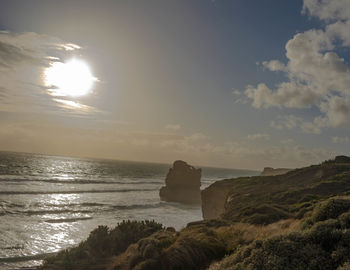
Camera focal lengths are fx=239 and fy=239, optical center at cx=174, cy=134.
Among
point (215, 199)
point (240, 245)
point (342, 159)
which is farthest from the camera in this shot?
point (342, 159)

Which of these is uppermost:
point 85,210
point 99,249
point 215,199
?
point 99,249

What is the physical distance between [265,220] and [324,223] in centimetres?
612

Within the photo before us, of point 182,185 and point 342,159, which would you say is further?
point 182,185

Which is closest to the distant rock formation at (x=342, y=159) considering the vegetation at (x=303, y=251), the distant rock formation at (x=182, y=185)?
the distant rock formation at (x=182, y=185)

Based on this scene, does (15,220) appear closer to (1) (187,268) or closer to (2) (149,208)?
(2) (149,208)

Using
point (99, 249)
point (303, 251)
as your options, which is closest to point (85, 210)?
point (99, 249)

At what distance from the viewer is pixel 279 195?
21.6m

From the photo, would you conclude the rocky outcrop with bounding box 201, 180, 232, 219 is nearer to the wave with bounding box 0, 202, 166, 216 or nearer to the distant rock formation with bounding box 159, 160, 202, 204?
the wave with bounding box 0, 202, 166, 216

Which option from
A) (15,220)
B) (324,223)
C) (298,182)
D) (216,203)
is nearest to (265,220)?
(324,223)

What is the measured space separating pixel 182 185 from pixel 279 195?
4612cm

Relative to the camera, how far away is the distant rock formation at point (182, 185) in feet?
203

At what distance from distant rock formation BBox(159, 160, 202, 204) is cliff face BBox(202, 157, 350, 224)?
A: 79.6 ft

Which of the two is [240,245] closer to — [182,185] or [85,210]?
[85,210]

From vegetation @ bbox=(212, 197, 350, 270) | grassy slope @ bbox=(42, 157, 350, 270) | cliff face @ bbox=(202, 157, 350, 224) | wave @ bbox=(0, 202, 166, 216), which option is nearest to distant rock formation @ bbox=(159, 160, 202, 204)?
wave @ bbox=(0, 202, 166, 216)
